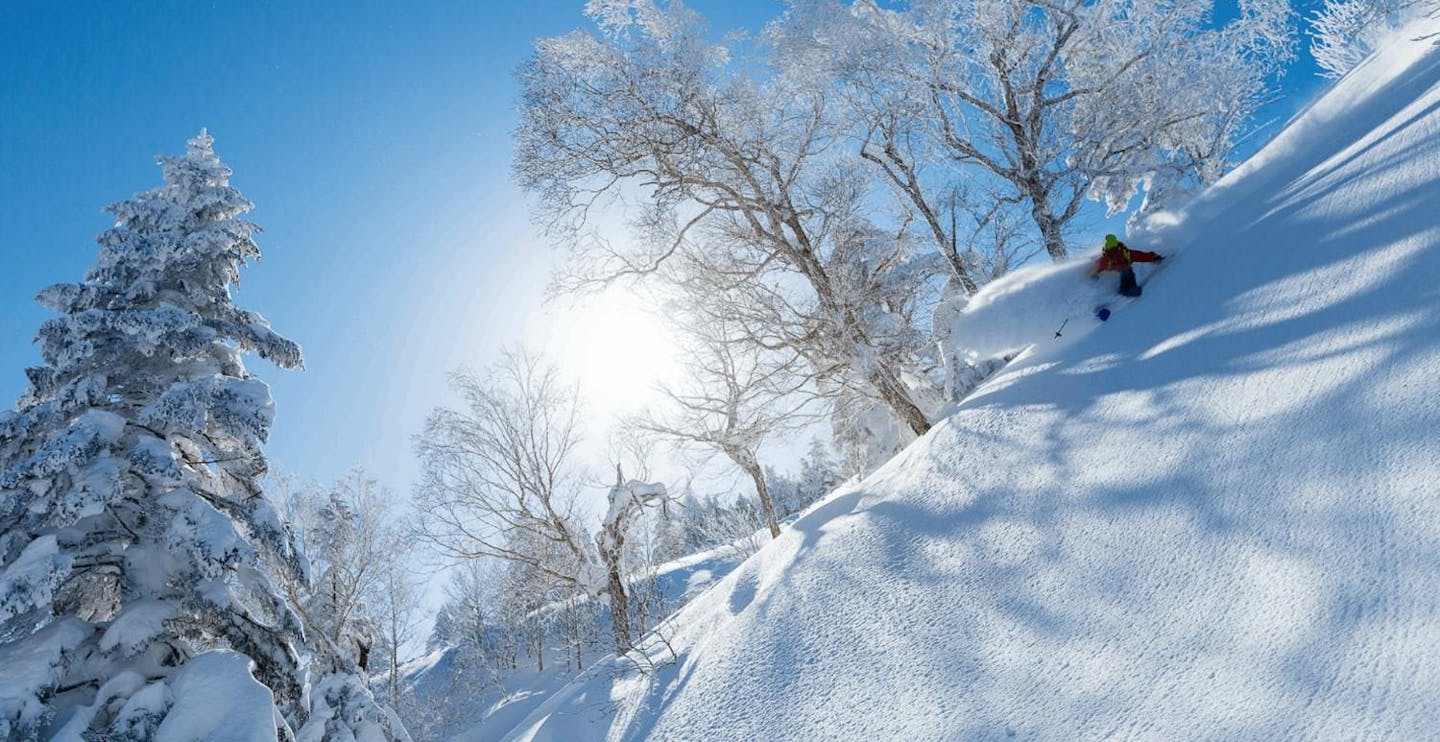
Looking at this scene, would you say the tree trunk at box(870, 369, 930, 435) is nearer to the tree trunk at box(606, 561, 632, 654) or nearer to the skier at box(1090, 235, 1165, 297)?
the skier at box(1090, 235, 1165, 297)

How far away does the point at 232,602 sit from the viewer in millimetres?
4898

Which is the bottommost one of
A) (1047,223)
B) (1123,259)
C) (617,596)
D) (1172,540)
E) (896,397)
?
(1172,540)

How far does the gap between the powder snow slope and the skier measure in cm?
25

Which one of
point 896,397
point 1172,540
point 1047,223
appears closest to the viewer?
point 1172,540

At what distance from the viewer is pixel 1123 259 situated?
5938 mm

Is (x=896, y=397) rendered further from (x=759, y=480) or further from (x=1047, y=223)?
(x=759, y=480)

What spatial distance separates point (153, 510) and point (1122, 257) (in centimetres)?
865

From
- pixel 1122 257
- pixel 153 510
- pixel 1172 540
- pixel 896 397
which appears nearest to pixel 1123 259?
pixel 1122 257

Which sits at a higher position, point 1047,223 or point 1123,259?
point 1047,223

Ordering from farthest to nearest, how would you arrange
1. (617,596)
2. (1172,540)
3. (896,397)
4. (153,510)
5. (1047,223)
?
(617,596)
(1047,223)
(896,397)
(153,510)
(1172,540)

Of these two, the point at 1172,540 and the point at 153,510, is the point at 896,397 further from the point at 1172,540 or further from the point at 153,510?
the point at 153,510

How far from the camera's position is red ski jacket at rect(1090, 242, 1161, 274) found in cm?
594

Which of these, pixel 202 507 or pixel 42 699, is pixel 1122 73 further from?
pixel 42 699

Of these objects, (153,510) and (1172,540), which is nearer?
(1172,540)
